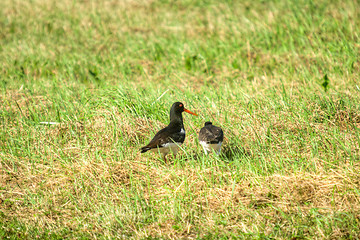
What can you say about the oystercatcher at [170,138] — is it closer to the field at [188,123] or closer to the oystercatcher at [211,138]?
the field at [188,123]

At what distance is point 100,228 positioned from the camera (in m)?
4.52

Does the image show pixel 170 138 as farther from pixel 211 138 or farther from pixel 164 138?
pixel 211 138

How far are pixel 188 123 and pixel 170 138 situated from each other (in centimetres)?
109

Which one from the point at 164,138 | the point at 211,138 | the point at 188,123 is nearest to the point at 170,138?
the point at 164,138

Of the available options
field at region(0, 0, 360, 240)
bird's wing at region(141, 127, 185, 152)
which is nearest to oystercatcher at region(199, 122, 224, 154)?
field at region(0, 0, 360, 240)

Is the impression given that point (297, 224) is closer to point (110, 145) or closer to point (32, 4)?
point (110, 145)

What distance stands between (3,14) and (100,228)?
10.7 meters

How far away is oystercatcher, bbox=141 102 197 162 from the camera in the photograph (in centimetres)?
548

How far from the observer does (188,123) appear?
657cm

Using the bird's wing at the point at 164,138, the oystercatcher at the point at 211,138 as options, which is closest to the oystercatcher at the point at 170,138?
the bird's wing at the point at 164,138

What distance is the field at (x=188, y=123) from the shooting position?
15.0ft

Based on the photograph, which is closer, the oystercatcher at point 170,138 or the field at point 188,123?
the field at point 188,123

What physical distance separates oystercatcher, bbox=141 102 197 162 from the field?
0.23 m

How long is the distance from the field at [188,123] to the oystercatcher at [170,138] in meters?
0.23
